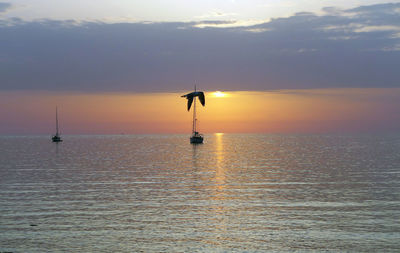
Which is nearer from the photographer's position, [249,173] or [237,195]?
[237,195]

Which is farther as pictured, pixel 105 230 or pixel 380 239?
pixel 105 230

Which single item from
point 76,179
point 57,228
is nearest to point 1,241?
point 57,228

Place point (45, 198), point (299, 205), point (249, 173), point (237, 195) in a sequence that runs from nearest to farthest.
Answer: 1. point (299, 205)
2. point (45, 198)
3. point (237, 195)
4. point (249, 173)

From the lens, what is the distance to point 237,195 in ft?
202

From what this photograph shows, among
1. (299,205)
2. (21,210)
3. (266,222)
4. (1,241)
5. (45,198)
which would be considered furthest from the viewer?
(45,198)

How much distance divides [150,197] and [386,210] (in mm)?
29200

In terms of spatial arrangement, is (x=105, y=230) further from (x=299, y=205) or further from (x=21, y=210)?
(x=299, y=205)

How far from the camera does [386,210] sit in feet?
161

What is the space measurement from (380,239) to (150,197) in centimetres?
3134

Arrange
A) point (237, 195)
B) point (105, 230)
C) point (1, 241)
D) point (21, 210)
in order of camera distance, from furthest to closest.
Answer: point (237, 195), point (21, 210), point (105, 230), point (1, 241)

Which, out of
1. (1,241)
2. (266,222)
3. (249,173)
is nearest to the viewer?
(1,241)

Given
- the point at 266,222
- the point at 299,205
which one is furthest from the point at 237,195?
the point at 266,222

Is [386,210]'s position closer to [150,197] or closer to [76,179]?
[150,197]

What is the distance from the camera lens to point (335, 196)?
6006cm
